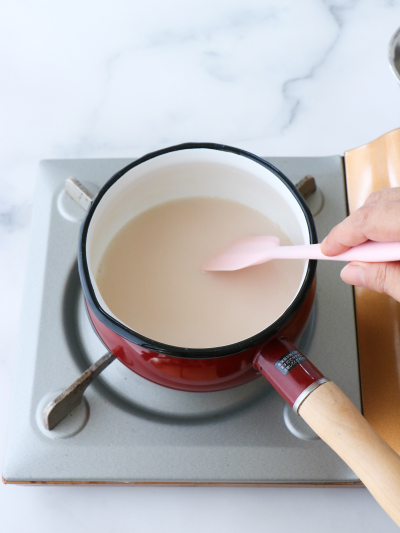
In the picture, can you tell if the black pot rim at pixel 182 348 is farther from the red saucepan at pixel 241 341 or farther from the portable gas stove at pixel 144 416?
the portable gas stove at pixel 144 416

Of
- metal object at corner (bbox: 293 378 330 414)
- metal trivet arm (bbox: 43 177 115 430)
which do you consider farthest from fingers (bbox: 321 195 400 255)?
metal trivet arm (bbox: 43 177 115 430)

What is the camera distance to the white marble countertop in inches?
31.6

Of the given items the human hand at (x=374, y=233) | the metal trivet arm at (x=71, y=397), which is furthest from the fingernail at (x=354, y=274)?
the metal trivet arm at (x=71, y=397)

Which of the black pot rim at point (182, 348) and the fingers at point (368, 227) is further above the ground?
the fingers at point (368, 227)

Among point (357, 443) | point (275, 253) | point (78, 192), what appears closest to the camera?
point (357, 443)

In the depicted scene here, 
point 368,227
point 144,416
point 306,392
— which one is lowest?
point 144,416

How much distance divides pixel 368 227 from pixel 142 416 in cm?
30

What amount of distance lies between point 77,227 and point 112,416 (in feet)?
0.77

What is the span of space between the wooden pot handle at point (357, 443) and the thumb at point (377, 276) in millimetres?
106

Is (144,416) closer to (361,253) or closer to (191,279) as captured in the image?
(191,279)

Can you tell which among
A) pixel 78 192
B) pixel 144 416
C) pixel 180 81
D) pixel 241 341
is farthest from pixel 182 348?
pixel 180 81

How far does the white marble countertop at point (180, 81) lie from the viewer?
2.64ft

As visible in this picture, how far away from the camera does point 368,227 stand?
46 cm

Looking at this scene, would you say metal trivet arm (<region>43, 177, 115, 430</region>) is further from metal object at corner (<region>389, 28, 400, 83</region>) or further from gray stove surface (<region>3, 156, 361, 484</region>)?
metal object at corner (<region>389, 28, 400, 83</region>)
